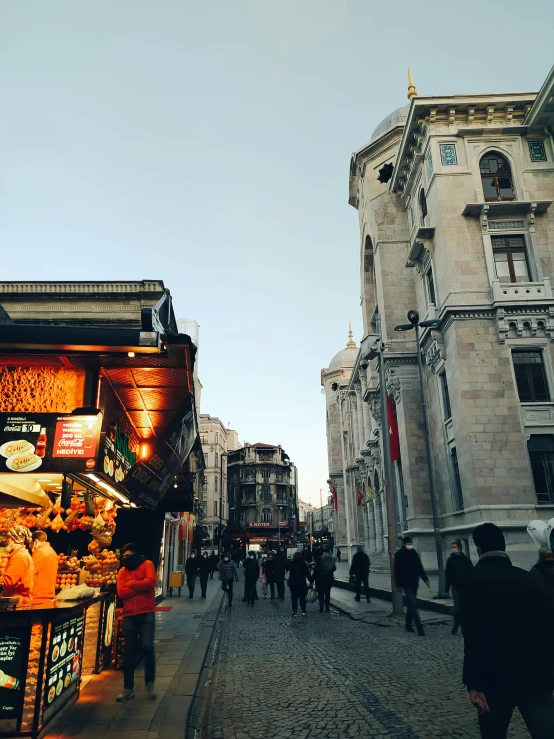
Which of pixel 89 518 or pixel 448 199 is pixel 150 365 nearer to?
pixel 89 518

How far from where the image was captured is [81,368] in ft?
24.4

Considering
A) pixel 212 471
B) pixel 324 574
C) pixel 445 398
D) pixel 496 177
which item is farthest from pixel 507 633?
pixel 212 471

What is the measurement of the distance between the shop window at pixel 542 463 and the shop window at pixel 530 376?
5.35ft

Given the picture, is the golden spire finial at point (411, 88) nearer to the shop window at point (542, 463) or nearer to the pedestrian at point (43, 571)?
the shop window at point (542, 463)

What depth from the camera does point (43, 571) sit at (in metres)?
6.66

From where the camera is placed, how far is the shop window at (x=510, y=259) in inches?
939

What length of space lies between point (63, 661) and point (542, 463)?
20.0 m

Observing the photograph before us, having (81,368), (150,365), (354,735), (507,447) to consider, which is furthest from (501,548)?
(507,447)

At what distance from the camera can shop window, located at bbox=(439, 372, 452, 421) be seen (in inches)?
990

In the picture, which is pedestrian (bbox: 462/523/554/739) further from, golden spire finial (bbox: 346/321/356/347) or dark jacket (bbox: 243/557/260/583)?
golden spire finial (bbox: 346/321/356/347)

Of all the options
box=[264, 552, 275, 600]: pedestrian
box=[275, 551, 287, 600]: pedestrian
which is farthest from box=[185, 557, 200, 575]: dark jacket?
box=[275, 551, 287, 600]: pedestrian

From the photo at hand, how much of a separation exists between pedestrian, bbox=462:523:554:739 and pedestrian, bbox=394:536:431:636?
28.9 feet

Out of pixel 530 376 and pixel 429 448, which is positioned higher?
pixel 530 376

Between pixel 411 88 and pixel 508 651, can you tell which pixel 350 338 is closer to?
pixel 411 88
